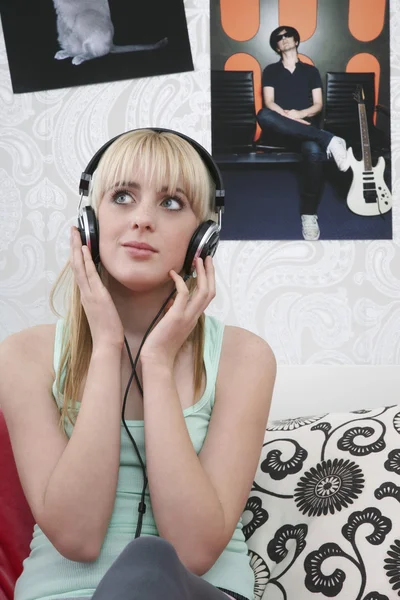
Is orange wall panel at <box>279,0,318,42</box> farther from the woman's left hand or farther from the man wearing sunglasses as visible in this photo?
the woman's left hand

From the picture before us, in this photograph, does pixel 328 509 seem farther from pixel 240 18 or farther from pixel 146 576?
pixel 240 18

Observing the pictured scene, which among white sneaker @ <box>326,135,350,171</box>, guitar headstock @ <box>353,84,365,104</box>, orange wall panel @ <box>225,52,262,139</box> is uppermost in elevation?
orange wall panel @ <box>225,52,262,139</box>

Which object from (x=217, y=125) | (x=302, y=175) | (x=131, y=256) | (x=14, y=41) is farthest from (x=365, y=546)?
(x=14, y=41)

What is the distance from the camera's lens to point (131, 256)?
1.16 metres

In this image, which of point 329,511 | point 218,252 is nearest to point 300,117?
point 218,252

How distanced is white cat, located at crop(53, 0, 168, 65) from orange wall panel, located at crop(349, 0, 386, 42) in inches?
19.4

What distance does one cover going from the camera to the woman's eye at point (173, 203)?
121 cm

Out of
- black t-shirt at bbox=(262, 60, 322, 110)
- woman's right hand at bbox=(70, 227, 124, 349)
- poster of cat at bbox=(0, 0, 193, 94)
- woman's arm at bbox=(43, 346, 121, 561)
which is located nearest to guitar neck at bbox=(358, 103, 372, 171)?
black t-shirt at bbox=(262, 60, 322, 110)

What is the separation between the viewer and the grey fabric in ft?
2.38

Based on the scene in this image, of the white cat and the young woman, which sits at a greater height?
the white cat

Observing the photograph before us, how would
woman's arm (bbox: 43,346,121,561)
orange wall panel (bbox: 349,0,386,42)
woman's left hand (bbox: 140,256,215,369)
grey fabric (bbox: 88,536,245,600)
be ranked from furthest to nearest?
orange wall panel (bbox: 349,0,386,42) < woman's left hand (bbox: 140,256,215,369) < woman's arm (bbox: 43,346,121,561) < grey fabric (bbox: 88,536,245,600)

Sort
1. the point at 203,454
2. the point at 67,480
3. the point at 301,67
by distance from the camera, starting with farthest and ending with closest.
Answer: the point at 301,67 < the point at 203,454 < the point at 67,480

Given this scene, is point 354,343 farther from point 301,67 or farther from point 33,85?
point 33,85

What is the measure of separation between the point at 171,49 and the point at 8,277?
0.74 metres
